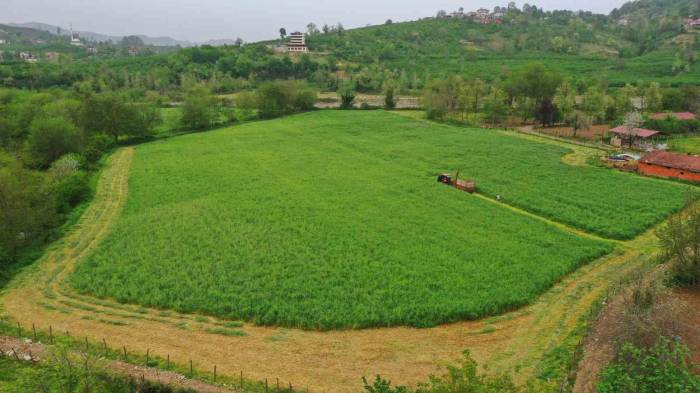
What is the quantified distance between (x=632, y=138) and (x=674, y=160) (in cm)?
1705

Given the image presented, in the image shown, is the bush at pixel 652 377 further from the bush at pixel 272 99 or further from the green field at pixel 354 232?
the bush at pixel 272 99

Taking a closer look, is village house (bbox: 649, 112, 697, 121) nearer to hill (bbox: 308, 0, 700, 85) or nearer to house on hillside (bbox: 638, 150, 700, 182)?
house on hillside (bbox: 638, 150, 700, 182)

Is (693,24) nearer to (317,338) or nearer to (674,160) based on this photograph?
(674,160)

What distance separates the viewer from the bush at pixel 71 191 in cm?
4122

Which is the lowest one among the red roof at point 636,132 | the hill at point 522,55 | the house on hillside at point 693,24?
the red roof at point 636,132

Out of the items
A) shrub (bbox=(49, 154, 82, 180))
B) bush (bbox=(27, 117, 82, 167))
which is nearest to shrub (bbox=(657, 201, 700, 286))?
shrub (bbox=(49, 154, 82, 180))

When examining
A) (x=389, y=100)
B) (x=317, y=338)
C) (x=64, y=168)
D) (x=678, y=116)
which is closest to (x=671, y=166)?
(x=678, y=116)

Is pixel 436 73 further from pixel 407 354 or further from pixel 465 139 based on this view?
pixel 407 354

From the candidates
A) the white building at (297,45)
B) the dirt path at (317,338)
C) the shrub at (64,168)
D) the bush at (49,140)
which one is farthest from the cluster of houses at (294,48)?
the dirt path at (317,338)

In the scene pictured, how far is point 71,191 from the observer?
139 ft

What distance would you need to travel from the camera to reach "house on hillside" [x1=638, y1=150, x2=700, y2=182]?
47.1 metres

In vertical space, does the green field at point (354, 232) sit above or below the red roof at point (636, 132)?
below

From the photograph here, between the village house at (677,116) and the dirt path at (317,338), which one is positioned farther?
the village house at (677,116)

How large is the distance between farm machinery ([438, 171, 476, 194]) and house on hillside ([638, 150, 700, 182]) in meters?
19.5
